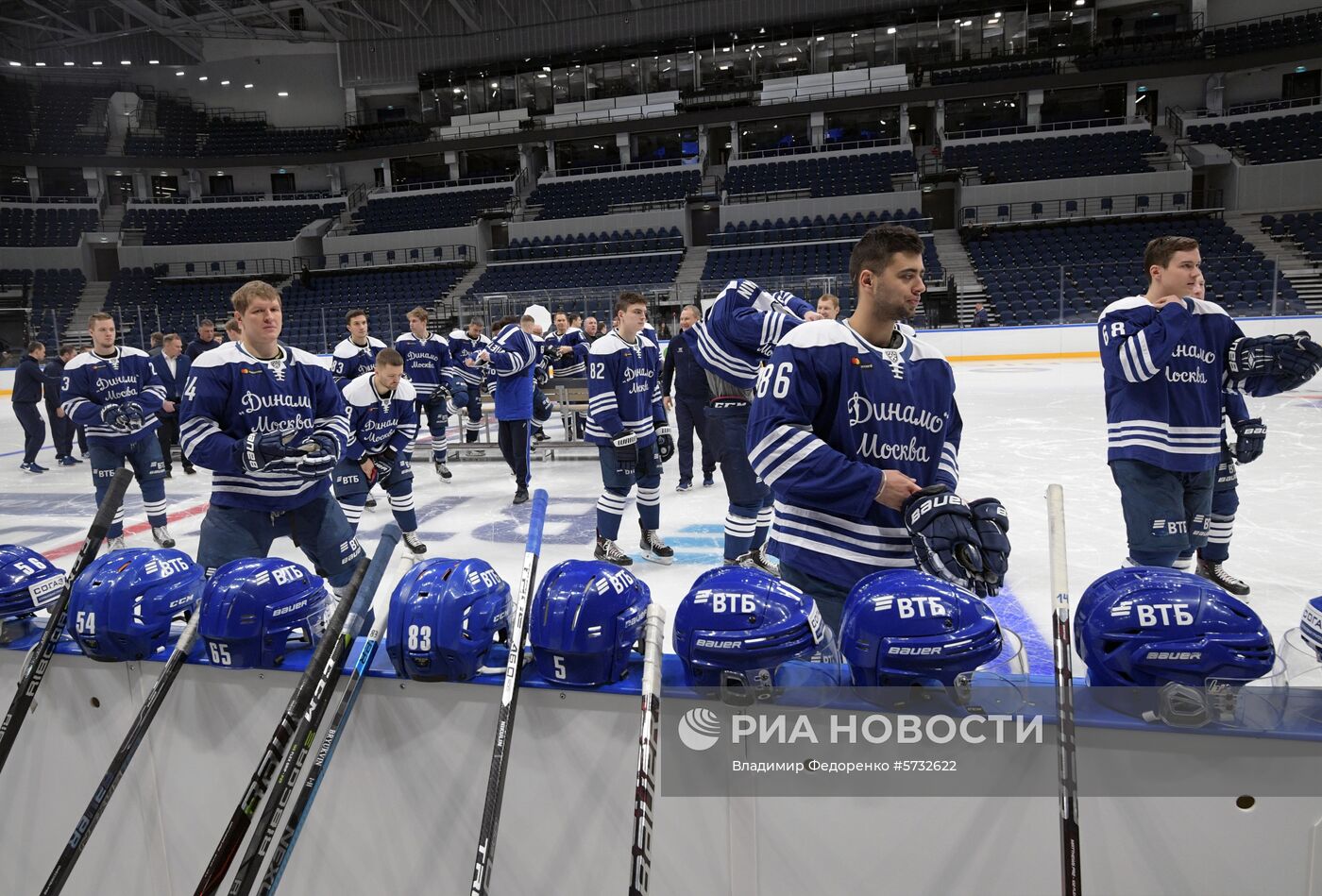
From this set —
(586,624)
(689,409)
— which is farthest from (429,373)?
(586,624)

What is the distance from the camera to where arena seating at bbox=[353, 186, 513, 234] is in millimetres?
28641

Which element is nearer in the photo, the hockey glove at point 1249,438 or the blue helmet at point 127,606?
the blue helmet at point 127,606

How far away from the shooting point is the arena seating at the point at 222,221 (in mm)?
29906

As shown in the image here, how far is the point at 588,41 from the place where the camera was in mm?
31562

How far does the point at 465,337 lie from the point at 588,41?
86.1ft

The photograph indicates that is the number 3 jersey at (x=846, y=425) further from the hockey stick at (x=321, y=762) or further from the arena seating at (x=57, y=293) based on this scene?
the arena seating at (x=57, y=293)

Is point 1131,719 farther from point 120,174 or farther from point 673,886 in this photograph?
point 120,174

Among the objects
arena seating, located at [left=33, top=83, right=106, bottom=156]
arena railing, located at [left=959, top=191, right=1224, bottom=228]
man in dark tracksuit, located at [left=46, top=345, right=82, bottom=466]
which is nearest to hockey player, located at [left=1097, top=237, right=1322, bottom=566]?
man in dark tracksuit, located at [left=46, top=345, right=82, bottom=466]

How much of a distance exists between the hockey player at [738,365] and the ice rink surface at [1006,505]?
1.59 feet

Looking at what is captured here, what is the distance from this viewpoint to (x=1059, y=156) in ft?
79.1

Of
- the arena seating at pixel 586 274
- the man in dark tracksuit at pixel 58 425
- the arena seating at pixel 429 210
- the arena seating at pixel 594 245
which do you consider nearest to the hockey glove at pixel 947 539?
the man in dark tracksuit at pixel 58 425

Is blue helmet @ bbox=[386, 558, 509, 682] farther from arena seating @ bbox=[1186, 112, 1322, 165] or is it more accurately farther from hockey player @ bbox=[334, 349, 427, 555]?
arena seating @ bbox=[1186, 112, 1322, 165]

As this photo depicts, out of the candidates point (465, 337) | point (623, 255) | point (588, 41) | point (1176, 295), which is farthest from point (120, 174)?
point (1176, 295)

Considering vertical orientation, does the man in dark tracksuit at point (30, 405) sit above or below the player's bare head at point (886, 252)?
below
